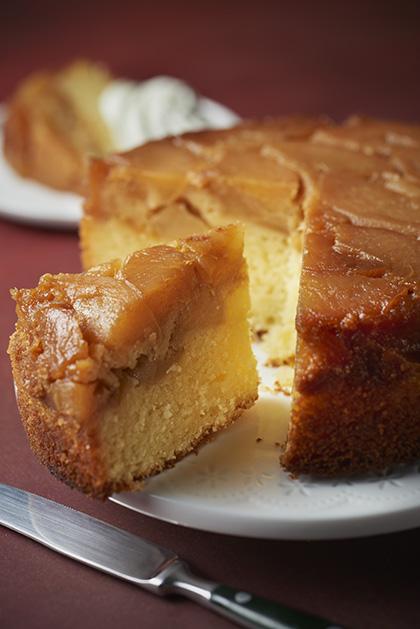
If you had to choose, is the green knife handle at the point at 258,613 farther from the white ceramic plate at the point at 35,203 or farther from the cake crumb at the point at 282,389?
the white ceramic plate at the point at 35,203

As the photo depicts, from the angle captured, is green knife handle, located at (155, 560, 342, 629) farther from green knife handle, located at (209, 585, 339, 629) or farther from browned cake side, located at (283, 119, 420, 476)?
browned cake side, located at (283, 119, 420, 476)

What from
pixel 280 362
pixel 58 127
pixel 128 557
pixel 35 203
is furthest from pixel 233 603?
pixel 58 127

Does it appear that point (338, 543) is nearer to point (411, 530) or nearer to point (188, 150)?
point (411, 530)

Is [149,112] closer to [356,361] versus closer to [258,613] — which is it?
[356,361]

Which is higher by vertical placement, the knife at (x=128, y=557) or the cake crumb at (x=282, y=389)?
the cake crumb at (x=282, y=389)

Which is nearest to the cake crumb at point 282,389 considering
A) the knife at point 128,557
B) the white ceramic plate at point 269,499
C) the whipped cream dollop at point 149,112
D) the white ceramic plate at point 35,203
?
the white ceramic plate at point 269,499
